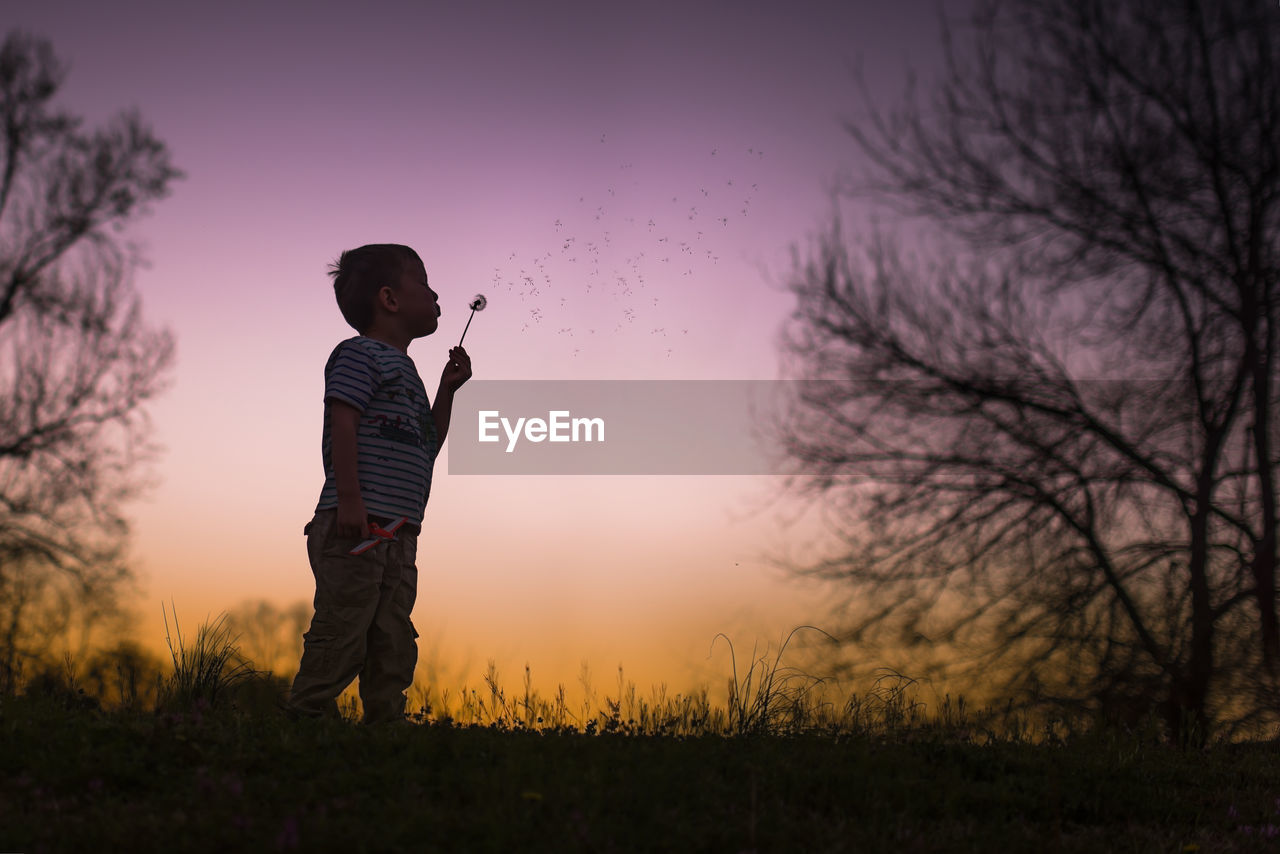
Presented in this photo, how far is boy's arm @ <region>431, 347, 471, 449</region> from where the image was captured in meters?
6.85

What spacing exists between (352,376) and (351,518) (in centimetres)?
82

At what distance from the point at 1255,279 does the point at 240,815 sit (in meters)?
8.66

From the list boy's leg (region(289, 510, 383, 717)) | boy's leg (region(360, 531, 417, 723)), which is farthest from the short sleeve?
boy's leg (region(360, 531, 417, 723))

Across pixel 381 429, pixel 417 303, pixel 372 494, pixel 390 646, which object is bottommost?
pixel 390 646

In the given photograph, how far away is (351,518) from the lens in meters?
5.83

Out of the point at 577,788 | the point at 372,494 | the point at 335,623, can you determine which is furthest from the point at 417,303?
the point at 577,788

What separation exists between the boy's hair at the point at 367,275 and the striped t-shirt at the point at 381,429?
13.4 inches

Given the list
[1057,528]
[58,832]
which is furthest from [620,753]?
[1057,528]

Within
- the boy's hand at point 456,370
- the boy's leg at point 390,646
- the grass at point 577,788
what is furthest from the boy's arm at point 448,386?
the grass at point 577,788

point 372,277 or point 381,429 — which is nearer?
point 381,429

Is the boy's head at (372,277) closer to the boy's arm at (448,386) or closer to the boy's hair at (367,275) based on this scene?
the boy's hair at (367,275)

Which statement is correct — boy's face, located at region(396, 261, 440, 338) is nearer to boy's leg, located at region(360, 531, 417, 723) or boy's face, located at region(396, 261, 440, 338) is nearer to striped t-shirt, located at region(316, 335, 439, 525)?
striped t-shirt, located at region(316, 335, 439, 525)

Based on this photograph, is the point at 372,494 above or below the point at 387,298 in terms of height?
below

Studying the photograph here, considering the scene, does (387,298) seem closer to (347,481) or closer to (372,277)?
(372,277)
